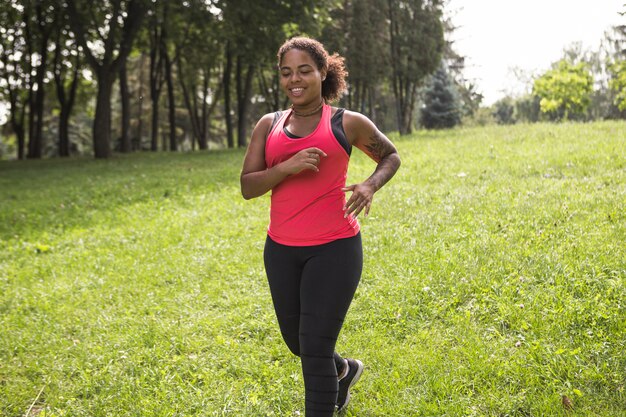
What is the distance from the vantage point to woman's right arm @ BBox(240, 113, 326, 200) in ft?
10.1

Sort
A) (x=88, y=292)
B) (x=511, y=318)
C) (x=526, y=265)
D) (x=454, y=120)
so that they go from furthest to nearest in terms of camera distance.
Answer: (x=454, y=120)
(x=88, y=292)
(x=526, y=265)
(x=511, y=318)

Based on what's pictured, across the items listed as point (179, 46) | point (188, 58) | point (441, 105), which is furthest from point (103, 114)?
point (441, 105)

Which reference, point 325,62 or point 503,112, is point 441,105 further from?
point 325,62

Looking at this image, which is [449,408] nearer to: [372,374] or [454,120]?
[372,374]

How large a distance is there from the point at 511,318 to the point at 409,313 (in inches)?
38.1

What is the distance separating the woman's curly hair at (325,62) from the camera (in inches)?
131

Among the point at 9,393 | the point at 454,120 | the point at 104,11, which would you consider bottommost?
the point at 9,393

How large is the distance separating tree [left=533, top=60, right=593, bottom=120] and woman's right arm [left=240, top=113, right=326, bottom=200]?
53156 millimetres

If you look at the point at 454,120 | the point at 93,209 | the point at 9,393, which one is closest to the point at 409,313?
the point at 9,393

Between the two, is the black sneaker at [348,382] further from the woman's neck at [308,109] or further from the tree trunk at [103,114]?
the tree trunk at [103,114]

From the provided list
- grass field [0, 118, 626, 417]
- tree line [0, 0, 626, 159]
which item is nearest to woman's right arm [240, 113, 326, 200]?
grass field [0, 118, 626, 417]

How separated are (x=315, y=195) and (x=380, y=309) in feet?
8.50

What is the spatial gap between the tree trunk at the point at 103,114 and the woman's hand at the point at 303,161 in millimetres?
22063

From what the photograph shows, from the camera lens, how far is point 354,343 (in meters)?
5.00
